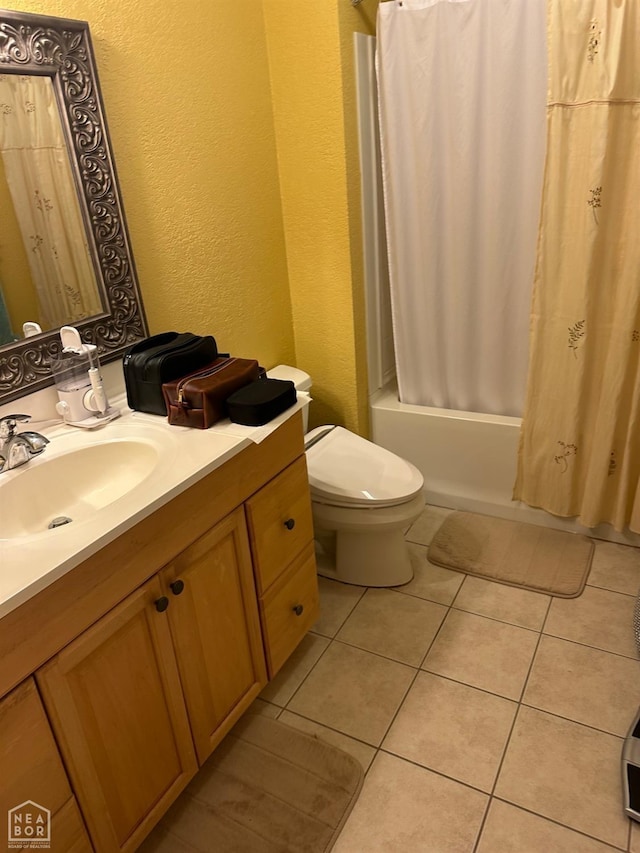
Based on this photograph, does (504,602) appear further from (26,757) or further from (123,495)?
(26,757)

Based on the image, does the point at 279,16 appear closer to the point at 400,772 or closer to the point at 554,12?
the point at 554,12

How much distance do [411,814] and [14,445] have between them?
1213 millimetres

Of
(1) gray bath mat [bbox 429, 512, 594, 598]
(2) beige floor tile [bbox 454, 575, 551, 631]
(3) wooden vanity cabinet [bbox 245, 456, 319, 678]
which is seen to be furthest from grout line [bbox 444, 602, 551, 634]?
(3) wooden vanity cabinet [bbox 245, 456, 319, 678]

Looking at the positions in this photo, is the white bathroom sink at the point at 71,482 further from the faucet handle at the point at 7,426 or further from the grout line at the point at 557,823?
the grout line at the point at 557,823

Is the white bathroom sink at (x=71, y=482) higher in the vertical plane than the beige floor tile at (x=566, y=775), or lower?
higher

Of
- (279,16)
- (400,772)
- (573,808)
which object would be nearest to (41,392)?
(400,772)

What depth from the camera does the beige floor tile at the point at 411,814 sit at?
1361 millimetres

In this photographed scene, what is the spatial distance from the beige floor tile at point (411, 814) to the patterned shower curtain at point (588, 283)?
1098mm

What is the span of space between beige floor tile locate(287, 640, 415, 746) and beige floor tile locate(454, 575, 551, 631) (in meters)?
0.35

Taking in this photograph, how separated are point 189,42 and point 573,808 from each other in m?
2.19

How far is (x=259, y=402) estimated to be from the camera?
1.42m

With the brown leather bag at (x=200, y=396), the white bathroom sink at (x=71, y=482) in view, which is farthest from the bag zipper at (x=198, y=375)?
the white bathroom sink at (x=71, y=482)

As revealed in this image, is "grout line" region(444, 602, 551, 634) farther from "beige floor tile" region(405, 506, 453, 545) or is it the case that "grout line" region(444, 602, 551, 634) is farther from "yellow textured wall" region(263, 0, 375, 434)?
"yellow textured wall" region(263, 0, 375, 434)

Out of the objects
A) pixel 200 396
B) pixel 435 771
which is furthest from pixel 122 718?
pixel 435 771
